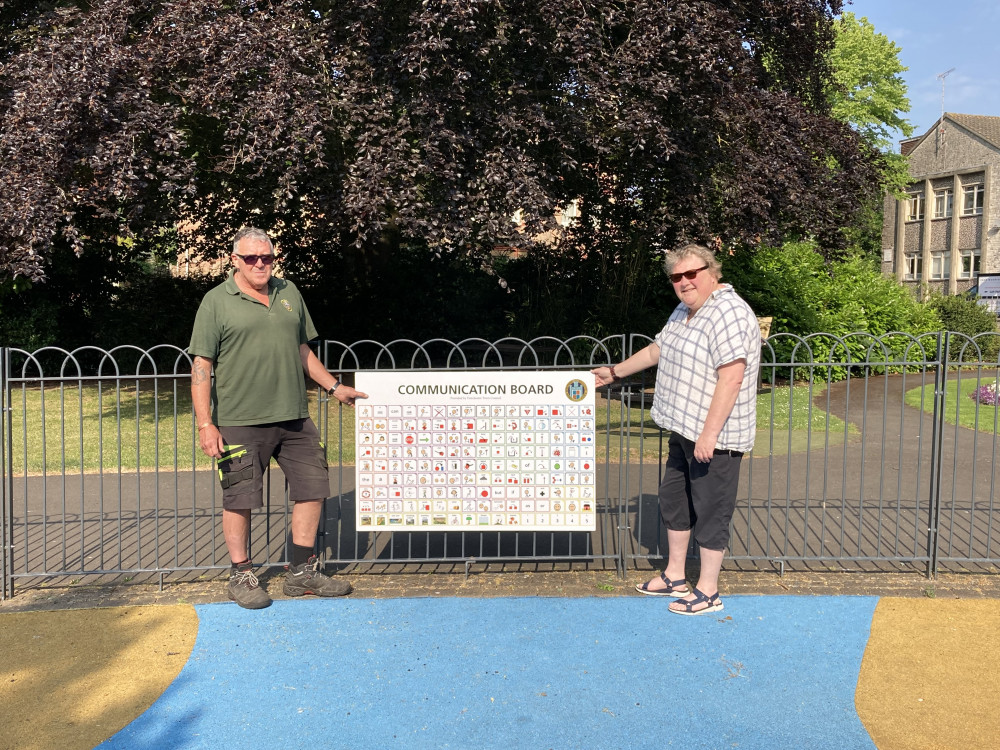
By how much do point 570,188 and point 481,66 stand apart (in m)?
5.12

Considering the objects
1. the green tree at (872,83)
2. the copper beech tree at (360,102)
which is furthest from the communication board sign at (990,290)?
the copper beech tree at (360,102)

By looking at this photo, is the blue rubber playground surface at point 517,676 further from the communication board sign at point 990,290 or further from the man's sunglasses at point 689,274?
the communication board sign at point 990,290

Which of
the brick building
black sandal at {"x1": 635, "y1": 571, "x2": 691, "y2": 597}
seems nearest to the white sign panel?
black sandal at {"x1": 635, "y1": 571, "x2": 691, "y2": 597}

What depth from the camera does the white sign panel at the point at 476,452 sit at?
16.8 feet

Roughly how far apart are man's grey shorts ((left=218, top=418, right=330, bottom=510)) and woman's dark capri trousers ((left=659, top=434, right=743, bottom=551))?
1946 mm

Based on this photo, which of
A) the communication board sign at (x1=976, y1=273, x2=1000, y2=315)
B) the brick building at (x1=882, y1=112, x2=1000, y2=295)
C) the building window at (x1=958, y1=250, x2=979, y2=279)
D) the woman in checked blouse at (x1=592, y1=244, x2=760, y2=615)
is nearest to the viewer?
the woman in checked blouse at (x1=592, y1=244, x2=760, y2=615)

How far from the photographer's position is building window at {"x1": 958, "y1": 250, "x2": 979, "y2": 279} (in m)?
42.8

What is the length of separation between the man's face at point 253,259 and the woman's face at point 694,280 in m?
2.14

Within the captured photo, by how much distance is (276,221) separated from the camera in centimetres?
1550

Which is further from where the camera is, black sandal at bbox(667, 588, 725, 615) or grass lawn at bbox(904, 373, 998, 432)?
grass lawn at bbox(904, 373, 998, 432)

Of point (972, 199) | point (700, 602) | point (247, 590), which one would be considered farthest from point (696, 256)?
point (972, 199)

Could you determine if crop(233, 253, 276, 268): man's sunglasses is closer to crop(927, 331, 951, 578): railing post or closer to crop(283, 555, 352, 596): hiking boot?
crop(283, 555, 352, 596): hiking boot

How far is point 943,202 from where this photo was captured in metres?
45.4

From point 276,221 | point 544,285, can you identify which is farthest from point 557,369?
point 544,285
